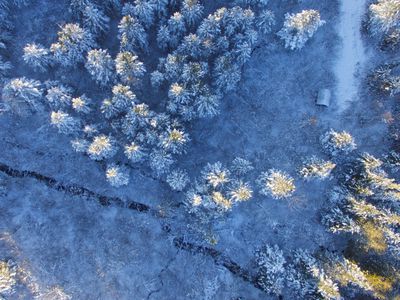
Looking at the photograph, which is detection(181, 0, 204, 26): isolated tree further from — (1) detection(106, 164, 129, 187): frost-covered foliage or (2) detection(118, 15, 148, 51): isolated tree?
(1) detection(106, 164, 129, 187): frost-covered foliage

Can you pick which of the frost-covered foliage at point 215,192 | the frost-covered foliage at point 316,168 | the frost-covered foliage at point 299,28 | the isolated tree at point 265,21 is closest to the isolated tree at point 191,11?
the isolated tree at point 265,21

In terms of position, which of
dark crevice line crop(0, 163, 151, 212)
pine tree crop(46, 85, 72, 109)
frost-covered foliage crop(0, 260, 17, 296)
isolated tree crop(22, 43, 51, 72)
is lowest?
frost-covered foliage crop(0, 260, 17, 296)

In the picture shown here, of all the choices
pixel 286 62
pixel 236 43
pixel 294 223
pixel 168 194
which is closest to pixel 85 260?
pixel 168 194

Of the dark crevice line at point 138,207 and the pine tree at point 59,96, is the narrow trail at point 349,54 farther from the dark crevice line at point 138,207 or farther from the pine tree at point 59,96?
the pine tree at point 59,96

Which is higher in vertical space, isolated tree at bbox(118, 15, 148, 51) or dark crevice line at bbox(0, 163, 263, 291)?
isolated tree at bbox(118, 15, 148, 51)

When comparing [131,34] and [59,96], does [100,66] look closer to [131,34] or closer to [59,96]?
[131,34]

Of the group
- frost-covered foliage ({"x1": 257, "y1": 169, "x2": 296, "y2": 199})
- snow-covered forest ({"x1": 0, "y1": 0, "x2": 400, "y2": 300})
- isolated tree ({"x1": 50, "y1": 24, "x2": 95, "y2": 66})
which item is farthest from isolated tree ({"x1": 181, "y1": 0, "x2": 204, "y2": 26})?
frost-covered foliage ({"x1": 257, "y1": 169, "x2": 296, "y2": 199})

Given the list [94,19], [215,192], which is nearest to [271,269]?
[215,192]
